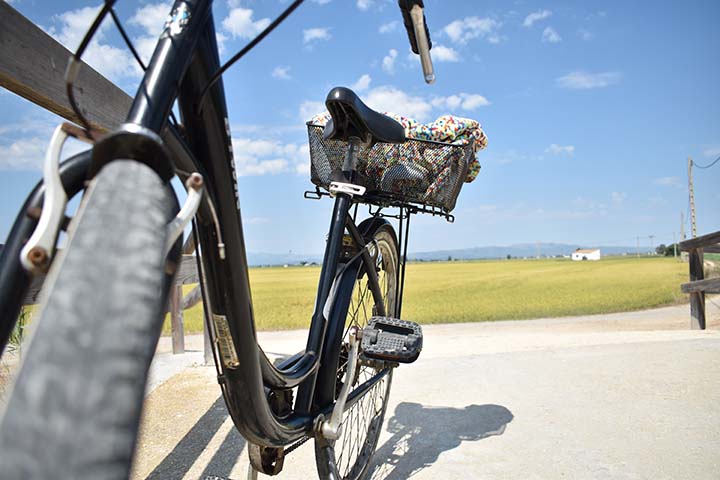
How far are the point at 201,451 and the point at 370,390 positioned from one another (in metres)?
1.14

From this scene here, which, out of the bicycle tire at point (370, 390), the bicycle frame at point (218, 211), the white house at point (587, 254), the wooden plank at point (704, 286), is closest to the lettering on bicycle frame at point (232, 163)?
the bicycle frame at point (218, 211)

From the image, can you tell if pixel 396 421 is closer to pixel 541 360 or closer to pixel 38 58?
pixel 541 360

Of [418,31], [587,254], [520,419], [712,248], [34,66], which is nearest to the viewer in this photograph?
[418,31]

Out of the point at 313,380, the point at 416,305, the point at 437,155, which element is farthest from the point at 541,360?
the point at 416,305

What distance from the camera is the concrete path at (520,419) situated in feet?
8.93

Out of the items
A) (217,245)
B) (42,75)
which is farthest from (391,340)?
(42,75)

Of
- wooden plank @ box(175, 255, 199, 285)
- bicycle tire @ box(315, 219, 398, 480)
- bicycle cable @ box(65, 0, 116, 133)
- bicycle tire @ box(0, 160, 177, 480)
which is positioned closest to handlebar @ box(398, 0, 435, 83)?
bicycle cable @ box(65, 0, 116, 133)

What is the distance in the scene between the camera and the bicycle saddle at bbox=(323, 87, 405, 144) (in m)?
2.00

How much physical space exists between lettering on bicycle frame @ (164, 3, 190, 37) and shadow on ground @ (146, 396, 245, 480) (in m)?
2.20

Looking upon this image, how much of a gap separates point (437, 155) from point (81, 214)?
207cm

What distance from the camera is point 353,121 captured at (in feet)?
6.91

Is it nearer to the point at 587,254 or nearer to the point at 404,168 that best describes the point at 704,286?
the point at 404,168

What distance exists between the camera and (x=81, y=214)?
2.06 ft

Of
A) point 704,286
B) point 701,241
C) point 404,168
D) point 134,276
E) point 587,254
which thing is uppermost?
point 587,254
